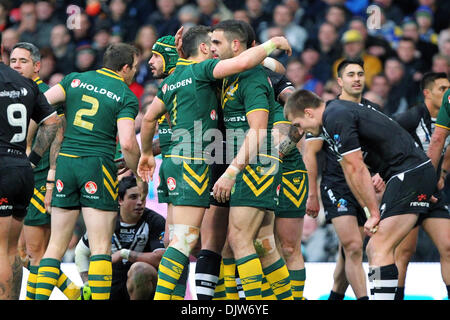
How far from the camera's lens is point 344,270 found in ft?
29.4

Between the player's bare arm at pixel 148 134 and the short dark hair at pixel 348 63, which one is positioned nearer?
the player's bare arm at pixel 148 134

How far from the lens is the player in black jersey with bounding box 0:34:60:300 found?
22.7 ft

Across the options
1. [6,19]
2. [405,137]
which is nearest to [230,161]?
[405,137]

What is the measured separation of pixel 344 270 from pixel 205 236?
7.63 feet

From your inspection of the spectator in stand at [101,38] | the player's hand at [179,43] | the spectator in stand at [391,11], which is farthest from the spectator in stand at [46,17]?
the player's hand at [179,43]

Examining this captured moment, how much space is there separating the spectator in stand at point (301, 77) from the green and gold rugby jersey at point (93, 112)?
570 cm

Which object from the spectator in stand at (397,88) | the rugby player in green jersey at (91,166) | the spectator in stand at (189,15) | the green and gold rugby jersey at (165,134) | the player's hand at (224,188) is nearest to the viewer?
the player's hand at (224,188)

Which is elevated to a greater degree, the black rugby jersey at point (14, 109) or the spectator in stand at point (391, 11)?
the spectator in stand at point (391, 11)

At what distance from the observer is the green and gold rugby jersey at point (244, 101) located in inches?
268

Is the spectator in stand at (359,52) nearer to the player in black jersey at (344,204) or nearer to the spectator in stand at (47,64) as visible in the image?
the player in black jersey at (344,204)

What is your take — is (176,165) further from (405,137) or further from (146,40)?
(146,40)

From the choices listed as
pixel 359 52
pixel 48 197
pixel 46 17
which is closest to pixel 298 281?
pixel 48 197

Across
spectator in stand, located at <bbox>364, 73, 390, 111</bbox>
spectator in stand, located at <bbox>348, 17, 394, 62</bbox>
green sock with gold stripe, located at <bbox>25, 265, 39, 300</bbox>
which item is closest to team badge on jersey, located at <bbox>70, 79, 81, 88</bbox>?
green sock with gold stripe, located at <bbox>25, 265, 39, 300</bbox>

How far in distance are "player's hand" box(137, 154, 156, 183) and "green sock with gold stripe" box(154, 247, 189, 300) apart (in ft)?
3.78
